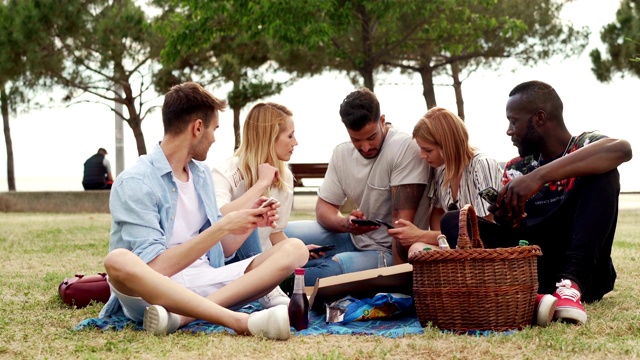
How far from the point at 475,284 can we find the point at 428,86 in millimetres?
16023

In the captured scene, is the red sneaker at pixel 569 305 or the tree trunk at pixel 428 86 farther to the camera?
the tree trunk at pixel 428 86

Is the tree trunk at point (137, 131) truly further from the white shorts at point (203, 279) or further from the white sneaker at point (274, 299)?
the white shorts at point (203, 279)

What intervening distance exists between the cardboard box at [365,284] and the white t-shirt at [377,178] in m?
0.79

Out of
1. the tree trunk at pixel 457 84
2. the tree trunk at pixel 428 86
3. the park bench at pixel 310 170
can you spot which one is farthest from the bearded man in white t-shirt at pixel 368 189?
the tree trunk at pixel 457 84

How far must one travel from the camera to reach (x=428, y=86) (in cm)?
1933

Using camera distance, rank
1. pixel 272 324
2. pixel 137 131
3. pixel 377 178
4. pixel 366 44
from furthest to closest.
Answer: pixel 137 131 < pixel 366 44 < pixel 377 178 < pixel 272 324

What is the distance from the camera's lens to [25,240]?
10.1 metres

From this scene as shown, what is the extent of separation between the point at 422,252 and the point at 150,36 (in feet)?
51.0

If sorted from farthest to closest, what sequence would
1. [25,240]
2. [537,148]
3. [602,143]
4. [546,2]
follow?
[546,2]
[25,240]
[537,148]
[602,143]

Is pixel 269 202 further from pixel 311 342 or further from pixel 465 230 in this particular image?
pixel 465 230

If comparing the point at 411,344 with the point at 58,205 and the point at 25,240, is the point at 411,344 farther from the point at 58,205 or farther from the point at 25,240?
the point at 58,205

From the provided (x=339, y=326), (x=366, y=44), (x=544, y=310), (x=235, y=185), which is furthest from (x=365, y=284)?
(x=366, y=44)

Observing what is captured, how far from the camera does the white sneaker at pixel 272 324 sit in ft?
11.8

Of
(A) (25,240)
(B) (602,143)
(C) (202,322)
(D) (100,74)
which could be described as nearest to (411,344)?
(C) (202,322)
